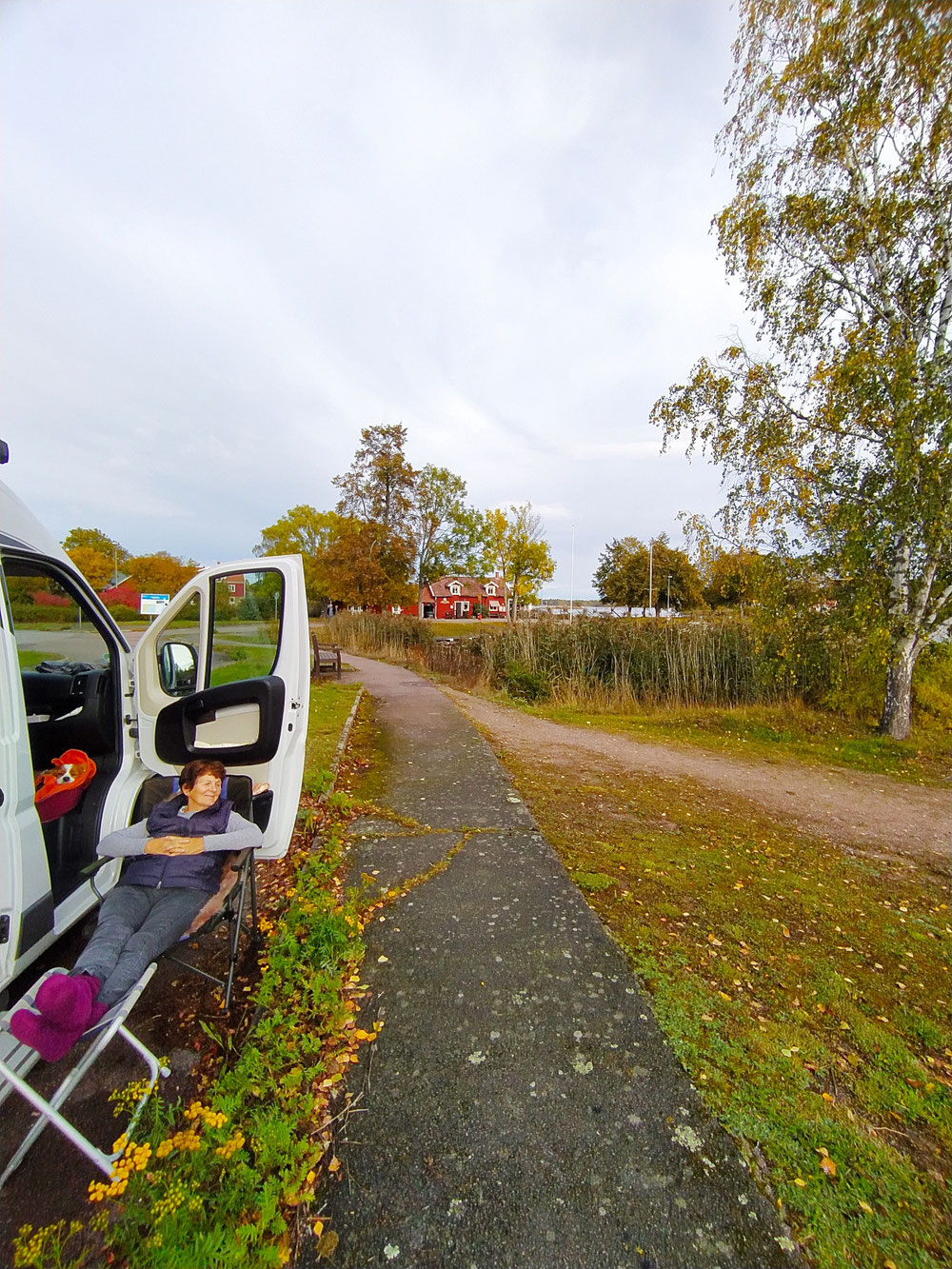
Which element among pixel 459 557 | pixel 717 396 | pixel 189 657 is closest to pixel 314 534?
pixel 459 557

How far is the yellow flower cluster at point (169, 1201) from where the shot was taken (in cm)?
159

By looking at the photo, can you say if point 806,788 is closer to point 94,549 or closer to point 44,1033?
point 44,1033

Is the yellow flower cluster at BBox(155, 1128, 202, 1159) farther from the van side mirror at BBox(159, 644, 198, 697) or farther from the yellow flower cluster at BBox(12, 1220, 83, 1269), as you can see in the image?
the van side mirror at BBox(159, 644, 198, 697)

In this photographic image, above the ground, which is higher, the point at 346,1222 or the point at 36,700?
the point at 36,700

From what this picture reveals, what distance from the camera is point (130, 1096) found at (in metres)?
2.07

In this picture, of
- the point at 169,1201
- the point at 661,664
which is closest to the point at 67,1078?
the point at 169,1201

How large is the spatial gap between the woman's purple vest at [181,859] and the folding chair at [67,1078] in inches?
15.6

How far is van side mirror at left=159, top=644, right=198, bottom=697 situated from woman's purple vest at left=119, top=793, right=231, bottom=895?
89 cm

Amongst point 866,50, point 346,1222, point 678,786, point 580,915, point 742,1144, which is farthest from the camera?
point 866,50

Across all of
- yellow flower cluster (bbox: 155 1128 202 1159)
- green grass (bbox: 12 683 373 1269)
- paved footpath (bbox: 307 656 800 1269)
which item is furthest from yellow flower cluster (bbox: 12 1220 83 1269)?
paved footpath (bbox: 307 656 800 1269)

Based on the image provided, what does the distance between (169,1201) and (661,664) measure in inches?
471

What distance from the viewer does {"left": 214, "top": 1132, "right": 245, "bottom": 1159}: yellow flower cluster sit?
177cm

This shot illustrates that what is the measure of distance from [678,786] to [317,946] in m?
5.01

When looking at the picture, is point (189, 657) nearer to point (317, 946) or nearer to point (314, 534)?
point (317, 946)
